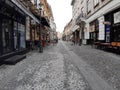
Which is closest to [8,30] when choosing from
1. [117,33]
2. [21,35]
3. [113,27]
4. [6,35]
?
[6,35]

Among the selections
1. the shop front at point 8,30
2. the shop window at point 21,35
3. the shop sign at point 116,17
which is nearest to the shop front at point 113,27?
the shop sign at point 116,17

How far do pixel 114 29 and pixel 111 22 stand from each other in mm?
942

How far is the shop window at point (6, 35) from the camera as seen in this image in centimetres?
834

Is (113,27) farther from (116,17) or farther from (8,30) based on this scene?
(8,30)

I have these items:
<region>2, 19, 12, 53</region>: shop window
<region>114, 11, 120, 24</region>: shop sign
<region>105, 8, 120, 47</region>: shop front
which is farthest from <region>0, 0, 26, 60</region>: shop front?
<region>114, 11, 120, 24</region>: shop sign

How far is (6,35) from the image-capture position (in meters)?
8.84

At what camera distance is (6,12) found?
8.41 meters

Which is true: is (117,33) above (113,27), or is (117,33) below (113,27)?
below

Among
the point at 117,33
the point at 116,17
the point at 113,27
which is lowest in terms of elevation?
the point at 117,33

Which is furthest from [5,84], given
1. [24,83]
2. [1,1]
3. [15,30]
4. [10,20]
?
[15,30]

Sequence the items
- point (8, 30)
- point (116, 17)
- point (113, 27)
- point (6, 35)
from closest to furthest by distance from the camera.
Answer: point (6, 35)
point (8, 30)
point (116, 17)
point (113, 27)

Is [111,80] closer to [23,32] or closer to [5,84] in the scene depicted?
[5,84]

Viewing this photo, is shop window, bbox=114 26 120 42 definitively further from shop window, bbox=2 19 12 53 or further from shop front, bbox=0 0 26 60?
shop window, bbox=2 19 12 53

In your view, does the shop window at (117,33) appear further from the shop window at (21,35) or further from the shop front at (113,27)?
the shop window at (21,35)
